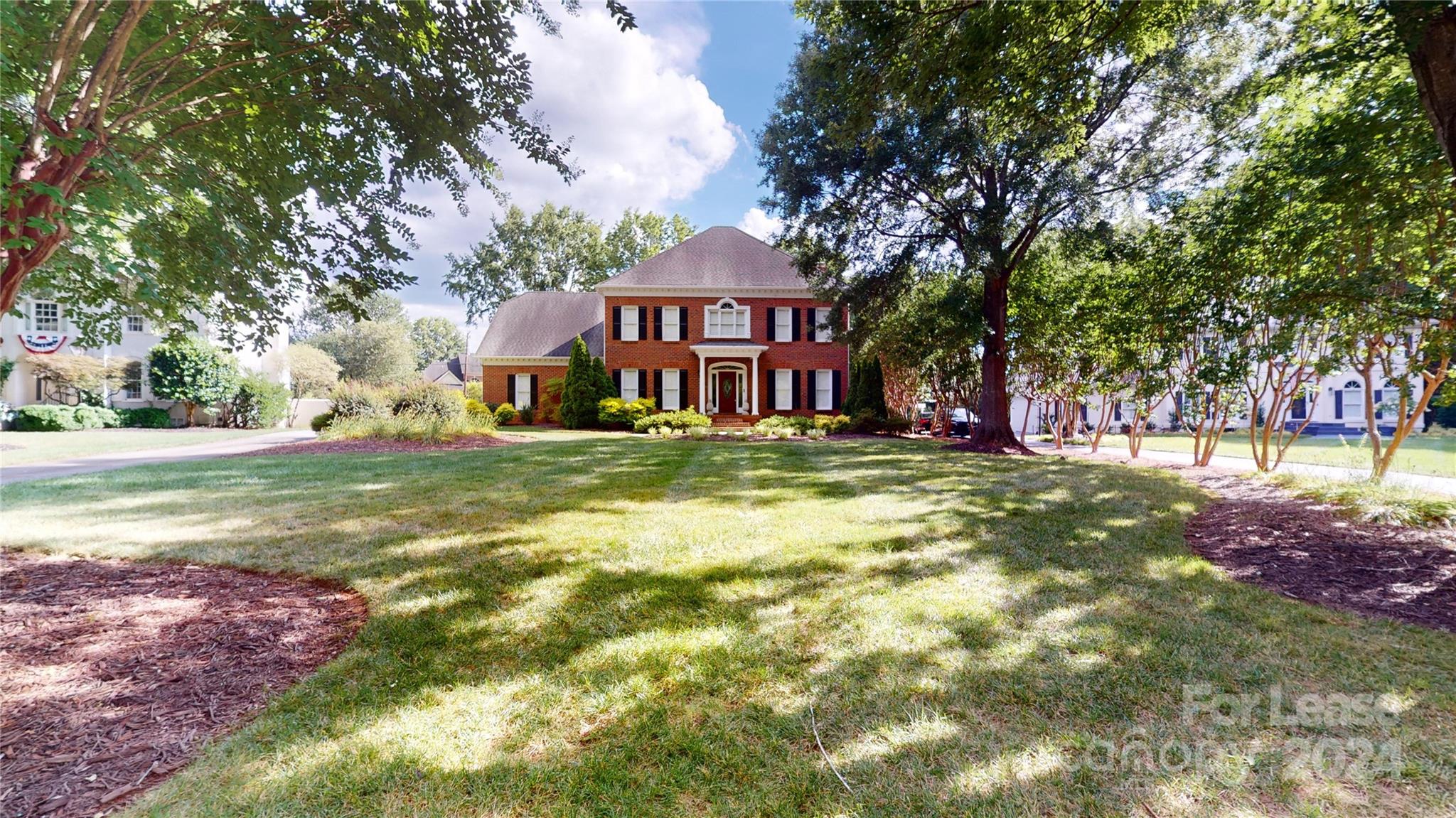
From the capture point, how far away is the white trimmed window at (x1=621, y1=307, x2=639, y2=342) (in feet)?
69.4

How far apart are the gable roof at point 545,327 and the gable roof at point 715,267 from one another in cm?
288

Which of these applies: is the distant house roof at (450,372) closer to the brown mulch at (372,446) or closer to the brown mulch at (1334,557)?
the brown mulch at (372,446)

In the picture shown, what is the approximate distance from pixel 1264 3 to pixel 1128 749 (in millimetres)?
8310

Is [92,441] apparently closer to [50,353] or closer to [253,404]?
[253,404]

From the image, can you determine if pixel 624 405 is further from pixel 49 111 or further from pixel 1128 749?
pixel 1128 749

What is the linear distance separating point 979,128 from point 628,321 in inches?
569

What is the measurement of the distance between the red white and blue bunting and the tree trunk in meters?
32.0

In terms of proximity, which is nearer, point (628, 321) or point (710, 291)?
point (628, 321)

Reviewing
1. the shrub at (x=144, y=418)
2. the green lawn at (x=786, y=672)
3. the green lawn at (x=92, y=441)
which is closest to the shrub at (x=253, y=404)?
the green lawn at (x=92, y=441)

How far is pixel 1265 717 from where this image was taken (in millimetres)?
1988

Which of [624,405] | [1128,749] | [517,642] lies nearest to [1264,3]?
[1128,749]

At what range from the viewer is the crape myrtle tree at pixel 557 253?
31.2 metres

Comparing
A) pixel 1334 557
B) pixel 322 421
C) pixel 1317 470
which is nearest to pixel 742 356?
pixel 322 421

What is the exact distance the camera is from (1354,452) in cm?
964
